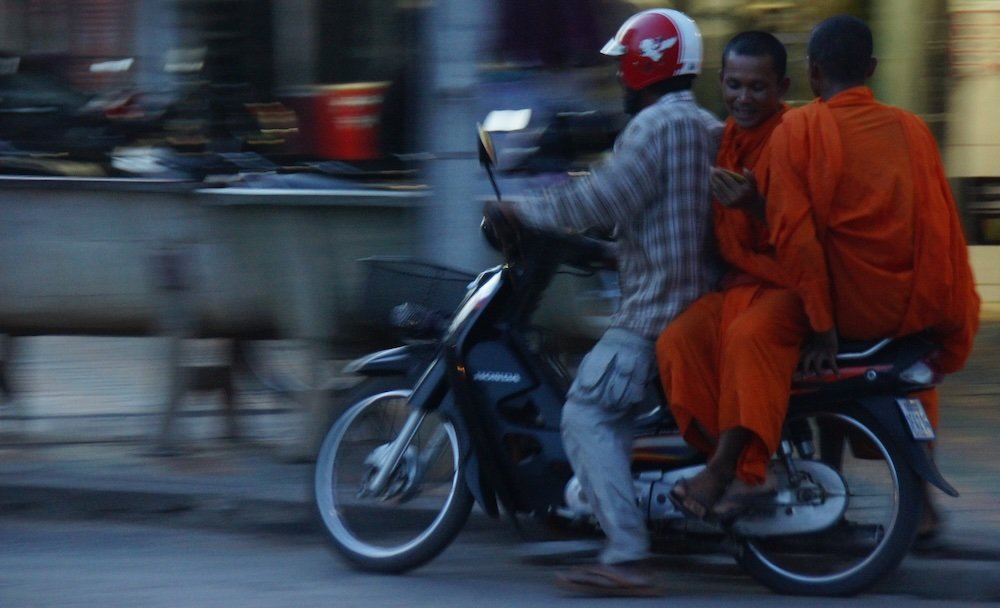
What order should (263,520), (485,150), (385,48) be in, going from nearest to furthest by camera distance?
(485,150) < (263,520) < (385,48)

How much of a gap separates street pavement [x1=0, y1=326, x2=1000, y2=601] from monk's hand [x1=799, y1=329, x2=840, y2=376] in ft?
2.49

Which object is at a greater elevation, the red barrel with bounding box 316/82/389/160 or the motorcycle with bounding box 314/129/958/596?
the red barrel with bounding box 316/82/389/160

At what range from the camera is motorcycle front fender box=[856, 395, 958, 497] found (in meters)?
4.03

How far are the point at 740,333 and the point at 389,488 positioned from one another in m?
1.21

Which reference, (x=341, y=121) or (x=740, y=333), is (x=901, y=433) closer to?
(x=740, y=333)

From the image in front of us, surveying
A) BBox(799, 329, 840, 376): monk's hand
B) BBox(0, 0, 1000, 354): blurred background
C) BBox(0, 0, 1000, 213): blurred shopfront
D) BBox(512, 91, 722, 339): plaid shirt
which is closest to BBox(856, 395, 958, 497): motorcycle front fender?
BBox(799, 329, 840, 376): monk's hand

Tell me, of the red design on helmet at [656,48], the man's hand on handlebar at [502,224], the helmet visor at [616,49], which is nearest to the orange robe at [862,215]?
the red design on helmet at [656,48]

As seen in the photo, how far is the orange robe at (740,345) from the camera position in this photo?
3980mm

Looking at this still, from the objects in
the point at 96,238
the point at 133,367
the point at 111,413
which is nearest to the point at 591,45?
the point at 96,238

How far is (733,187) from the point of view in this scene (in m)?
3.95

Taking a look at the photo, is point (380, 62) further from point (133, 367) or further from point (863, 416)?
point (863, 416)

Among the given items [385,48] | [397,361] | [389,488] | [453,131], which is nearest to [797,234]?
[397,361]

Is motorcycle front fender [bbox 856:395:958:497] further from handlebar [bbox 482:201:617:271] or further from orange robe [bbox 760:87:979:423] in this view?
handlebar [bbox 482:201:617:271]

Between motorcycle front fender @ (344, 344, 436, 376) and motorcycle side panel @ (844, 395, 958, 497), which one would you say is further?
motorcycle front fender @ (344, 344, 436, 376)
